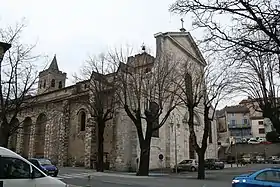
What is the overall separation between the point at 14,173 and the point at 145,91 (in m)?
19.6

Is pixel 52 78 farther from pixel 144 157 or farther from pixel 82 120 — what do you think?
pixel 144 157

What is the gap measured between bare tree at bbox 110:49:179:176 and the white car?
57.5 feet

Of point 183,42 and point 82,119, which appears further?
point 183,42

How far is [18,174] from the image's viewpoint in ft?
26.4

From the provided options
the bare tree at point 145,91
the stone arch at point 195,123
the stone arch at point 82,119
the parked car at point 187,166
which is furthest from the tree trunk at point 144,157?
the stone arch at point 195,123

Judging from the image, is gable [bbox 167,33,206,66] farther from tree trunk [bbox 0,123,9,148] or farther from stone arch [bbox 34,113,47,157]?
tree trunk [bbox 0,123,9,148]

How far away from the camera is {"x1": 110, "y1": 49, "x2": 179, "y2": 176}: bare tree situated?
25781 mm

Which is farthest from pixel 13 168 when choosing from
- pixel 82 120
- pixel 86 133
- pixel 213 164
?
pixel 213 164

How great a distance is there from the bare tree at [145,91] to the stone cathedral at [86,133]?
6.87 metres

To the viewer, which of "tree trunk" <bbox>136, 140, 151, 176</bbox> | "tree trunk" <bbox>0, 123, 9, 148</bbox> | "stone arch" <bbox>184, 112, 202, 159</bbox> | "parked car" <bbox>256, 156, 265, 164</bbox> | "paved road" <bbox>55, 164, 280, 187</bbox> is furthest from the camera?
"parked car" <bbox>256, 156, 265, 164</bbox>

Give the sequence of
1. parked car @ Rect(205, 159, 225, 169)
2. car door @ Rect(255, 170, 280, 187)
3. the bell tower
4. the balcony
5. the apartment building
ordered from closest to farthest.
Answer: car door @ Rect(255, 170, 280, 187) < parked car @ Rect(205, 159, 225, 169) < the bell tower < the apartment building < the balcony

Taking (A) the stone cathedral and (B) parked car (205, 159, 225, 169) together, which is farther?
(B) parked car (205, 159, 225, 169)

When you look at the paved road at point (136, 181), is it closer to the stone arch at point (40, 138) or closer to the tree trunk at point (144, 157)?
the tree trunk at point (144, 157)

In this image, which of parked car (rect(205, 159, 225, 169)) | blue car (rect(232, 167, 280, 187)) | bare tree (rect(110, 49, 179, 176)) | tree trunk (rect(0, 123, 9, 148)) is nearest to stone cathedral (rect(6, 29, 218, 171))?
parked car (rect(205, 159, 225, 169))
